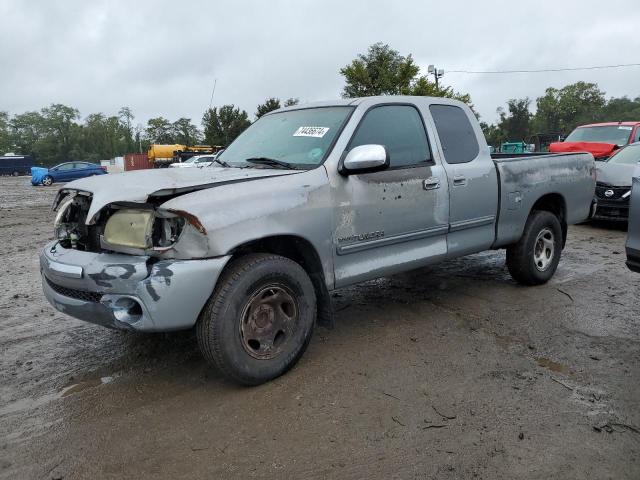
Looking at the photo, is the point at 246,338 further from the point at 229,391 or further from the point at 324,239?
the point at 324,239

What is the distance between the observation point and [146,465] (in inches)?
99.6

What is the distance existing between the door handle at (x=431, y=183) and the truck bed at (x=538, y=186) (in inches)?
36.0

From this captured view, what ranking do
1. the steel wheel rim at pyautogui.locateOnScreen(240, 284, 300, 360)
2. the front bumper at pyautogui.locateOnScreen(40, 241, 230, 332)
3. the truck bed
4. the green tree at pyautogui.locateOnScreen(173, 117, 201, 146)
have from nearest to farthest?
the front bumper at pyautogui.locateOnScreen(40, 241, 230, 332) → the steel wheel rim at pyautogui.locateOnScreen(240, 284, 300, 360) → the truck bed → the green tree at pyautogui.locateOnScreen(173, 117, 201, 146)

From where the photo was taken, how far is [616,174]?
30.0 ft

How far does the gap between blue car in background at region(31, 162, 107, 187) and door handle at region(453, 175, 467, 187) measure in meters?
30.7

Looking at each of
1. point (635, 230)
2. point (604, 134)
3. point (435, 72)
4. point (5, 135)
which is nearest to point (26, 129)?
point (5, 135)

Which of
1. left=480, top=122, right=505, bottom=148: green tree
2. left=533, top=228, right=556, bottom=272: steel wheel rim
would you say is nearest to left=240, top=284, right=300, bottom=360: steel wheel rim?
left=533, top=228, right=556, bottom=272: steel wheel rim

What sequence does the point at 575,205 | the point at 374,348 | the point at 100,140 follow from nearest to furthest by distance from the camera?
the point at 374,348 → the point at 575,205 → the point at 100,140

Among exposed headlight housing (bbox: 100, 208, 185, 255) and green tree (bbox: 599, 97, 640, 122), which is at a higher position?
green tree (bbox: 599, 97, 640, 122)

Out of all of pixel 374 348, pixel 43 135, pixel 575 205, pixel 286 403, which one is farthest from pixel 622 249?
pixel 43 135

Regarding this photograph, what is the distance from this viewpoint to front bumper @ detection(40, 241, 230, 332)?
2.87 meters

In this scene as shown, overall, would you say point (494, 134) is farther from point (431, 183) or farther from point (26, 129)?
point (26, 129)

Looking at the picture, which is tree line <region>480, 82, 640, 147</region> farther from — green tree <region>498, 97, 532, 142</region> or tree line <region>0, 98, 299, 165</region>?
tree line <region>0, 98, 299, 165</region>

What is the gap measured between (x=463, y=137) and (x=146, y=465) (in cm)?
370
